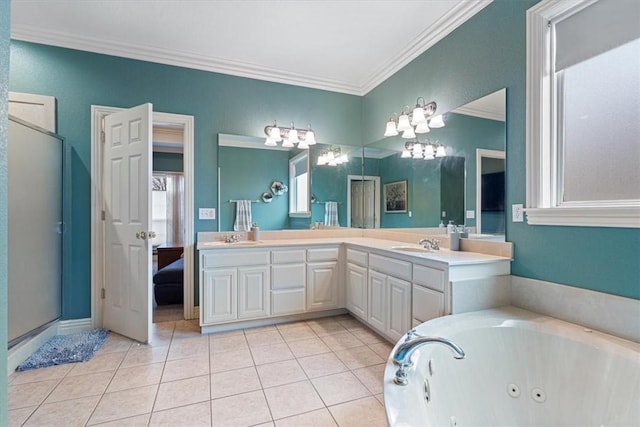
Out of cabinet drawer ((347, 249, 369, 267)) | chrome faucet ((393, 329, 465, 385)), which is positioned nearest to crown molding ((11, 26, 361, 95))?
cabinet drawer ((347, 249, 369, 267))

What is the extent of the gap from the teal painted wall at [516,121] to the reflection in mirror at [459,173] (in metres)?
0.08

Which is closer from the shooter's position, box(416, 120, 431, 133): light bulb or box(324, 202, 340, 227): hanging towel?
box(416, 120, 431, 133): light bulb

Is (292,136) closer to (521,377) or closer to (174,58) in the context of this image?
(174,58)

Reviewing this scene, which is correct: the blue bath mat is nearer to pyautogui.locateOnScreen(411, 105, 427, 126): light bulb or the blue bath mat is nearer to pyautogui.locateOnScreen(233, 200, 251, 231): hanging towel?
pyautogui.locateOnScreen(233, 200, 251, 231): hanging towel

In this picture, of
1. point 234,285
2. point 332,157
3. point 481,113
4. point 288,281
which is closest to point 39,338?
point 234,285

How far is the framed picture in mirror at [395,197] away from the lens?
3080 millimetres

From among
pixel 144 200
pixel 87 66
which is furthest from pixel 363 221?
pixel 87 66

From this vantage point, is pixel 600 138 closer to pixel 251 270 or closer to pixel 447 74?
pixel 447 74

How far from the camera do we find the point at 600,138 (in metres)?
1.65

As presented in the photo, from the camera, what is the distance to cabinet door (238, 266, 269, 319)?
277 cm

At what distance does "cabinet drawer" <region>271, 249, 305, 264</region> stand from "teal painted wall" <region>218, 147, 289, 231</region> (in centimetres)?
55

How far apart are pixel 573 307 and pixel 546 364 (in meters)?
0.43

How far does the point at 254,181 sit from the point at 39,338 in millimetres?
2268

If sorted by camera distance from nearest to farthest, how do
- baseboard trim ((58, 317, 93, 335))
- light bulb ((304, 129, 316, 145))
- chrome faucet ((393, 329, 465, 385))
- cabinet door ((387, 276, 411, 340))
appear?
1. chrome faucet ((393, 329, 465, 385))
2. cabinet door ((387, 276, 411, 340))
3. baseboard trim ((58, 317, 93, 335))
4. light bulb ((304, 129, 316, 145))
